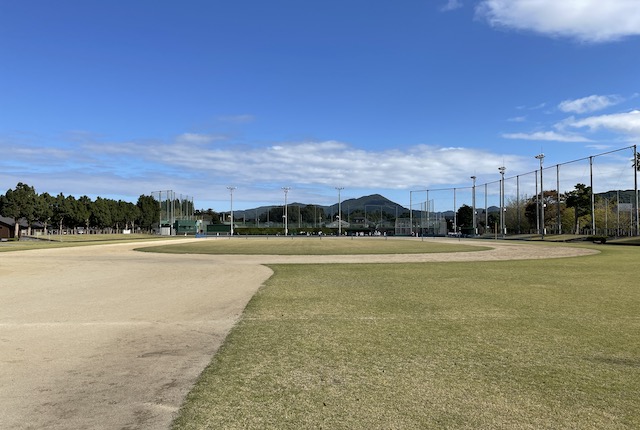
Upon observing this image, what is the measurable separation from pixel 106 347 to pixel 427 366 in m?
5.25

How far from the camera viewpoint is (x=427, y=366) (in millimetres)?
6004

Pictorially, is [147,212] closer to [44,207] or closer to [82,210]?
[82,210]

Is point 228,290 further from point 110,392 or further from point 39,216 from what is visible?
point 39,216

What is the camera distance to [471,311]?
34.2 ft

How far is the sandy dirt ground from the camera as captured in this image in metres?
4.70

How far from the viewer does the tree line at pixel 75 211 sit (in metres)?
81.5

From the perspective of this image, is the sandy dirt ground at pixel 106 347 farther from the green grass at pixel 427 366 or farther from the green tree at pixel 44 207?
the green tree at pixel 44 207

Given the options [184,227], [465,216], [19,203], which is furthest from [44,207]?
[465,216]

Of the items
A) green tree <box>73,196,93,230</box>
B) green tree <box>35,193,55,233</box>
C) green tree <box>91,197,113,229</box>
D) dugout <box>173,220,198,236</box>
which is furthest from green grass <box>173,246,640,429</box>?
dugout <box>173,220,198,236</box>

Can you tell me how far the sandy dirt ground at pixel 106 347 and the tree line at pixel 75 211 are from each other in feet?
258

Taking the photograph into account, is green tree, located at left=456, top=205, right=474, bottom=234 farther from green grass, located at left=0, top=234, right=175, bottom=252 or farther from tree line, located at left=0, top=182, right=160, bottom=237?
green grass, located at left=0, top=234, right=175, bottom=252

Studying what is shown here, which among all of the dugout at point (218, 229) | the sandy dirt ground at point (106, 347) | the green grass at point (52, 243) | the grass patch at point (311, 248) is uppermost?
the dugout at point (218, 229)

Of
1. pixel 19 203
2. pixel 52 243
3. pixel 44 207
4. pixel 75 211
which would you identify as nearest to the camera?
pixel 52 243

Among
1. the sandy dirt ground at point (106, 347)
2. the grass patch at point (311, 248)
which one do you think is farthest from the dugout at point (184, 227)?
the sandy dirt ground at point (106, 347)
